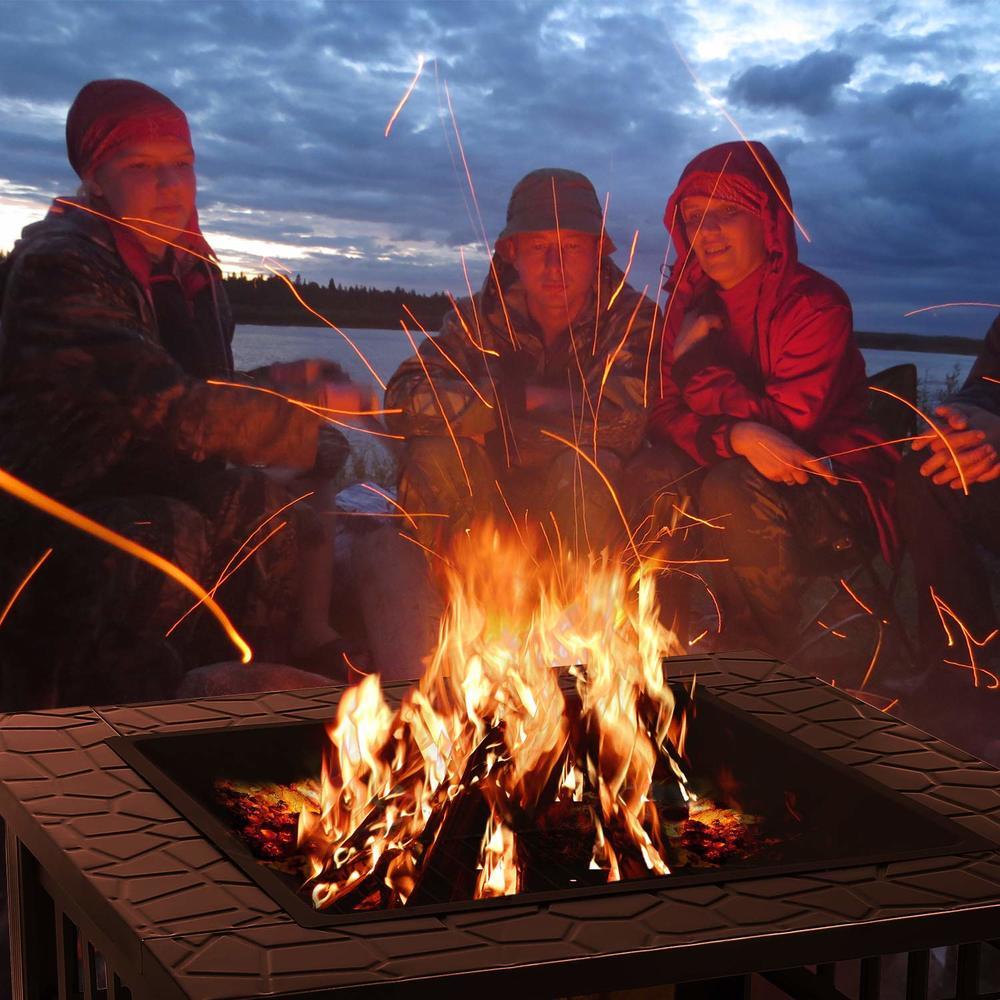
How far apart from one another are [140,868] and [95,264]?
2023 millimetres

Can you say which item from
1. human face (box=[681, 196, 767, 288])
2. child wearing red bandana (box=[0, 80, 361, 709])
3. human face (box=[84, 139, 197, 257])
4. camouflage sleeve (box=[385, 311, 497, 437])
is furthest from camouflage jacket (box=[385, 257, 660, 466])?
human face (box=[84, 139, 197, 257])

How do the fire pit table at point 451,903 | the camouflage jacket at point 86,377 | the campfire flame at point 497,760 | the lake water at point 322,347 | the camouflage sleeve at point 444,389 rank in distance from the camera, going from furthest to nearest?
1. the camouflage sleeve at point 444,389
2. the lake water at point 322,347
3. the camouflage jacket at point 86,377
4. the campfire flame at point 497,760
5. the fire pit table at point 451,903

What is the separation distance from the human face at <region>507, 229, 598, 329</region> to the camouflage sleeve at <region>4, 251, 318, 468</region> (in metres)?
0.92

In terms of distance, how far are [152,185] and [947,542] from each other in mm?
2372

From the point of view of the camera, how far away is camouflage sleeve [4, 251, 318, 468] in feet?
10.8

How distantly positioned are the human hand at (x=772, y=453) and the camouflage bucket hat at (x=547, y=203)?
724 mm

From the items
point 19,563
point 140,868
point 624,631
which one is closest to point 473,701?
point 624,631

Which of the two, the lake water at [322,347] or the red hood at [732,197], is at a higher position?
the red hood at [732,197]

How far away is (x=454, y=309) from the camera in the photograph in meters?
3.85

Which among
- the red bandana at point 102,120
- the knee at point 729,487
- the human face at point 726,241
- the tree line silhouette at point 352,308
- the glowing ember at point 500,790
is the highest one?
the red bandana at point 102,120

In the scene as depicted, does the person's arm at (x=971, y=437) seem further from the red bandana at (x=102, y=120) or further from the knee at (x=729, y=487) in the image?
the red bandana at (x=102, y=120)

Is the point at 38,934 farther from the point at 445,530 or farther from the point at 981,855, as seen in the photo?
the point at 445,530

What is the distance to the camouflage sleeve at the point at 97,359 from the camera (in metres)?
3.28

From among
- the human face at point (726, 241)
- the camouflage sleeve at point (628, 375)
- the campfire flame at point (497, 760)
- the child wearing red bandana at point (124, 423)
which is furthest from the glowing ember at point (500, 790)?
the human face at point (726, 241)
